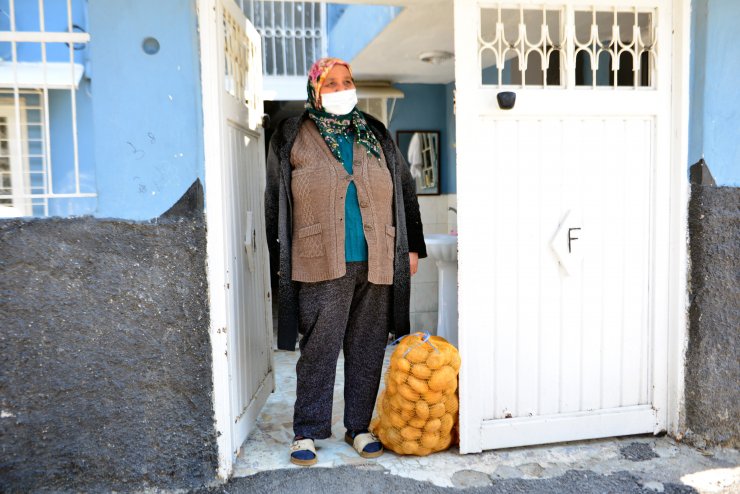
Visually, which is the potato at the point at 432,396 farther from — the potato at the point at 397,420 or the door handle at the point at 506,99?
the door handle at the point at 506,99

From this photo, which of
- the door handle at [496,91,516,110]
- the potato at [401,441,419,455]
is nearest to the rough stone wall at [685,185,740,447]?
the door handle at [496,91,516,110]

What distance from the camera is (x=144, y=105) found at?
2.65 metres

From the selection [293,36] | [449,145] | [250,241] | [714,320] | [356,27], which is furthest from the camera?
[293,36]

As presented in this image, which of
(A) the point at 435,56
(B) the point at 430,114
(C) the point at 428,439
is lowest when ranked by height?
(C) the point at 428,439

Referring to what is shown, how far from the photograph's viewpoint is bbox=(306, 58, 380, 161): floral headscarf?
288 centimetres

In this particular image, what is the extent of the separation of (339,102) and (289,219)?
1.93ft

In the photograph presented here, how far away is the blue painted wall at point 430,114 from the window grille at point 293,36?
180 centimetres

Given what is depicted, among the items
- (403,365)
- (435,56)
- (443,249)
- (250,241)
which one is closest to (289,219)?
(250,241)

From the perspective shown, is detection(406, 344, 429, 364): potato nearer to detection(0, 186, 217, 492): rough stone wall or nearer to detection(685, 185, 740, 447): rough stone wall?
detection(0, 186, 217, 492): rough stone wall

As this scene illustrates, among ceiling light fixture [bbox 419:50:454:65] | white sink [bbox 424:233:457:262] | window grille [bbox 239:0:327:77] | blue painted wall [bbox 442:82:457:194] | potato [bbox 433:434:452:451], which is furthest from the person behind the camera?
window grille [bbox 239:0:327:77]

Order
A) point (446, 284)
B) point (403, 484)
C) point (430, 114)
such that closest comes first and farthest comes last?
point (403, 484)
point (446, 284)
point (430, 114)

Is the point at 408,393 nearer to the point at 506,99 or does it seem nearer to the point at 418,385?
the point at 418,385

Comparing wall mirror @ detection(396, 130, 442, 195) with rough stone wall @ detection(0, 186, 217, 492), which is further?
wall mirror @ detection(396, 130, 442, 195)

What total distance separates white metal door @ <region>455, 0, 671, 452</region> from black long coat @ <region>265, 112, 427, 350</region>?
0.29 meters
